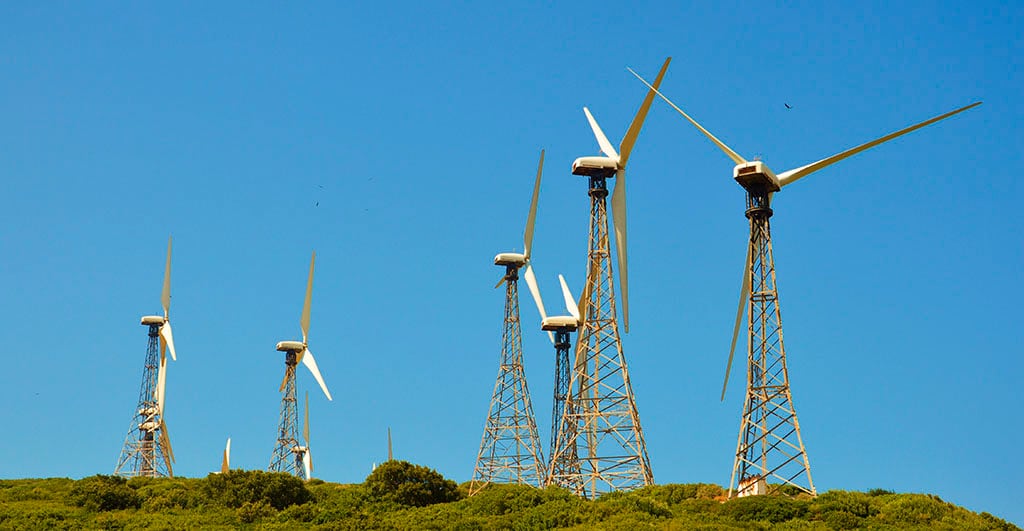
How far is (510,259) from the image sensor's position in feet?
358

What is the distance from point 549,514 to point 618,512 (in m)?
4.27

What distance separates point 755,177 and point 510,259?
130 ft

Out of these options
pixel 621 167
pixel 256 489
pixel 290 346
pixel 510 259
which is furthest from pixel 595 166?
pixel 290 346

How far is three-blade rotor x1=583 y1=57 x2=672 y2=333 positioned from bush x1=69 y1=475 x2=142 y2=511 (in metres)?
40.1

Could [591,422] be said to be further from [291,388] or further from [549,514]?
[291,388]

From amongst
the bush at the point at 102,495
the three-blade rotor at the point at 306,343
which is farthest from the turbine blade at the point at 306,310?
the bush at the point at 102,495

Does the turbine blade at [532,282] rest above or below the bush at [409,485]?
above

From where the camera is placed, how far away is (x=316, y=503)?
84.4 m

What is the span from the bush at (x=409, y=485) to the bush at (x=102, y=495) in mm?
18639

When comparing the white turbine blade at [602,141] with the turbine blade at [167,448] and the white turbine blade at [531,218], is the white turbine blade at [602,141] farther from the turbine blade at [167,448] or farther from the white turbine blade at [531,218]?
the turbine blade at [167,448]

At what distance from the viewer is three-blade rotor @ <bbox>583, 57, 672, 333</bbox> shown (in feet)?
259

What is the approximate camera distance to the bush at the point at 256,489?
278 ft

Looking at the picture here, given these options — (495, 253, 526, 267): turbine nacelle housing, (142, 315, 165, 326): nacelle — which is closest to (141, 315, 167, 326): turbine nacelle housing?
(142, 315, 165, 326): nacelle

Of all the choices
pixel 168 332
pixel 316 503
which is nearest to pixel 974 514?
pixel 316 503
